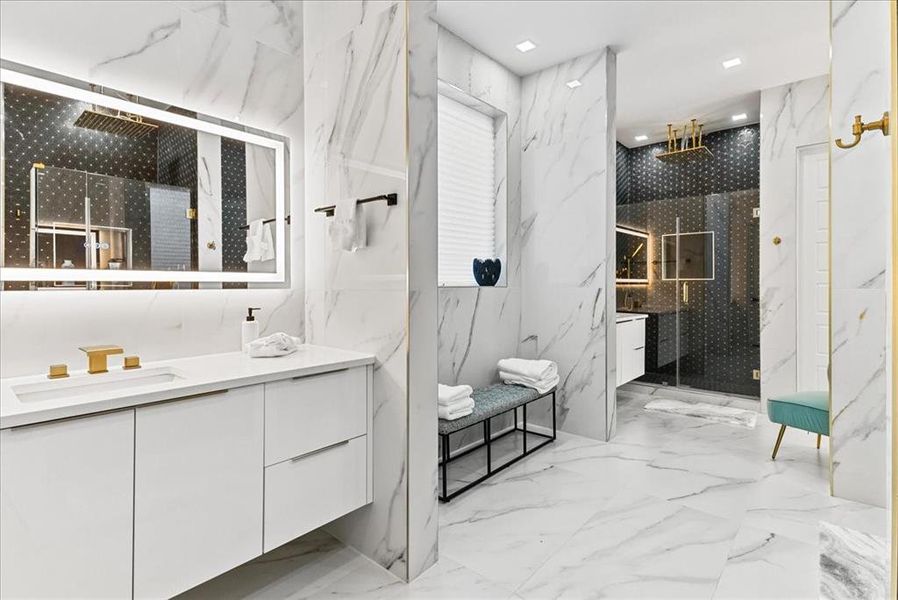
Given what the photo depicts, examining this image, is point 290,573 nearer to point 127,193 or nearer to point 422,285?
point 422,285

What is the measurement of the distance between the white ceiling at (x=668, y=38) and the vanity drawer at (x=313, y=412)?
2324mm

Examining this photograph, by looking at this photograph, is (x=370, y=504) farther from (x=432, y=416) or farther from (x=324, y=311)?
(x=324, y=311)

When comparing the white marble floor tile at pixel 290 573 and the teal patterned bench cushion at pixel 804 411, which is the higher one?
the teal patterned bench cushion at pixel 804 411

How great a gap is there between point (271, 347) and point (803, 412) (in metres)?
3.04

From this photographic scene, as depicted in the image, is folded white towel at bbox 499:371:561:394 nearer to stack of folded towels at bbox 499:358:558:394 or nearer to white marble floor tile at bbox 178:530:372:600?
stack of folded towels at bbox 499:358:558:394

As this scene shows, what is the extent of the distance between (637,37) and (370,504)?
3303 millimetres

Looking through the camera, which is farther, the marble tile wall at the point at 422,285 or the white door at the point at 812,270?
the white door at the point at 812,270

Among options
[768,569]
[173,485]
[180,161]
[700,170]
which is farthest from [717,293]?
[173,485]

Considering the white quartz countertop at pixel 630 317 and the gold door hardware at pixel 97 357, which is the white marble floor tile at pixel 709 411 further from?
the gold door hardware at pixel 97 357

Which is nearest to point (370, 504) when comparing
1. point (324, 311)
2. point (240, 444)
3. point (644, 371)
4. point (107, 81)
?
point (240, 444)

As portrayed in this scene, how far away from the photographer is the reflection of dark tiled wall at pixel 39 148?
1.56m

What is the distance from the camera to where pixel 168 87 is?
1.93 metres

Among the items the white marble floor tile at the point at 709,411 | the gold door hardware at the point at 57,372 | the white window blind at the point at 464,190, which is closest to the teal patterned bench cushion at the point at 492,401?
the white window blind at the point at 464,190

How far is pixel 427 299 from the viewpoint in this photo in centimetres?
194
